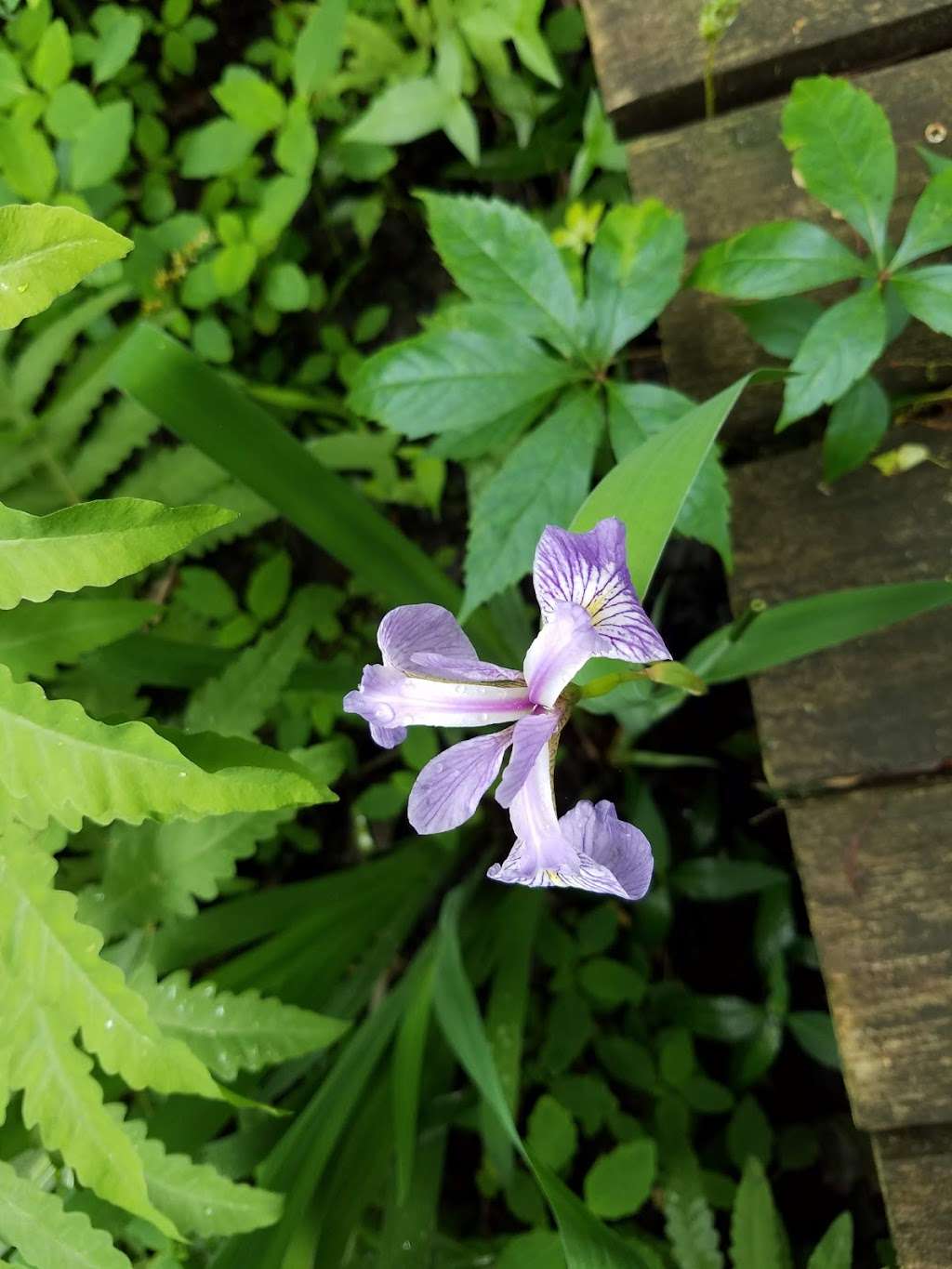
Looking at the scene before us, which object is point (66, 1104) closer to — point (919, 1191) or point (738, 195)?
point (919, 1191)

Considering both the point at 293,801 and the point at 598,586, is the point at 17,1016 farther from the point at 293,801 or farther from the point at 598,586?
the point at 598,586

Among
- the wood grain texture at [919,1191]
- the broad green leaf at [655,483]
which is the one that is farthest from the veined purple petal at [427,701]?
the wood grain texture at [919,1191]

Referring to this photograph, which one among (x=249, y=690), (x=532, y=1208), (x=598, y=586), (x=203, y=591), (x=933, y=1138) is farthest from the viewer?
(x=203, y=591)

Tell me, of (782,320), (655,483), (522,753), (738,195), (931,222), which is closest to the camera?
(522,753)

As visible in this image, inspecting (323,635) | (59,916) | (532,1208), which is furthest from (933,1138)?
(323,635)

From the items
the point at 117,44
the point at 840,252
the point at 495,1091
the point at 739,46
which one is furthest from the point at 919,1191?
the point at 117,44

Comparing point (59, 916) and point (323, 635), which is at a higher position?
point (59, 916)

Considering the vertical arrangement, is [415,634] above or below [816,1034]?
above
